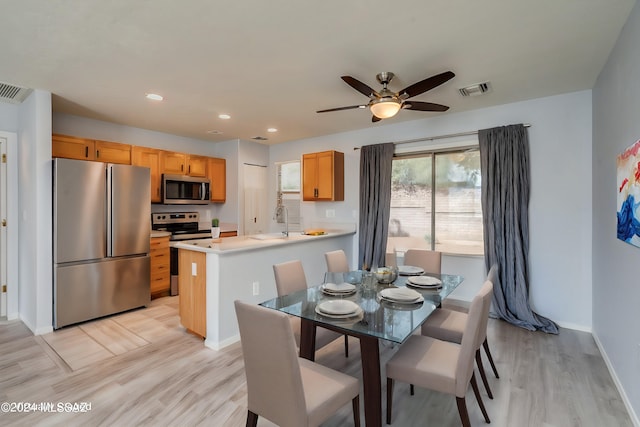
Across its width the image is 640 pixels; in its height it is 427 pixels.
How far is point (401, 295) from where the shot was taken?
2.10 m

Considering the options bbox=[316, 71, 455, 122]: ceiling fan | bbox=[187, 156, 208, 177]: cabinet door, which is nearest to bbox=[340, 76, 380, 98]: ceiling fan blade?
bbox=[316, 71, 455, 122]: ceiling fan

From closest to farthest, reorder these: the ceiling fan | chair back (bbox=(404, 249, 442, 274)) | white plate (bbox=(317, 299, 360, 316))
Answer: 1. white plate (bbox=(317, 299, 360, 316))
2. the ceiling fan
3. chair back (bbox=(404, 249, 442, 274))

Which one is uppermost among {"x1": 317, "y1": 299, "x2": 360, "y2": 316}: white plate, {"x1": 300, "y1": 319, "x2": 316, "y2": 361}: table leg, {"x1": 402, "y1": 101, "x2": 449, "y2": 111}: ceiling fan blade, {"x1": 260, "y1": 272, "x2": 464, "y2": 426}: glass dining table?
{"x1": 402, "y1": 101, "x2": 449, "y2": 111}: ceiling fan blade

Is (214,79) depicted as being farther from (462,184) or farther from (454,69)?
(462,184)

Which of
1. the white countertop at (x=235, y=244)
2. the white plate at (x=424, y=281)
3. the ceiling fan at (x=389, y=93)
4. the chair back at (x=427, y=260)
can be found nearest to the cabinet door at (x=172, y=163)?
the white countertop at (x=235, y=244)

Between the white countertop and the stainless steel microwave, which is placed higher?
the stainless steel microwave

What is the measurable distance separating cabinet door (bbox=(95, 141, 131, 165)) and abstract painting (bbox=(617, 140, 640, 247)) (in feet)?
17.3

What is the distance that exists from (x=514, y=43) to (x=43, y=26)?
10.8ft

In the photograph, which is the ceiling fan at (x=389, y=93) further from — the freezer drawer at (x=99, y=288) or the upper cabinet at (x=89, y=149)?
the upper cabinet at (x=89, y=149)

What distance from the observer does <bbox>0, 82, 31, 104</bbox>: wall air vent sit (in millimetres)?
3104

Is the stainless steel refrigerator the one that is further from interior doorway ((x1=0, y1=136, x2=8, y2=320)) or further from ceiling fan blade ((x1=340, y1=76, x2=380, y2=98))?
ceiling fan blade ((x1=340, y1=76, x2=380, y2=98))

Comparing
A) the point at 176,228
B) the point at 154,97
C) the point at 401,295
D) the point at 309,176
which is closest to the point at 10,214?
the point at 176,228

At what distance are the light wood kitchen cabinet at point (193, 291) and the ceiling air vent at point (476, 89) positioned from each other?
310cm

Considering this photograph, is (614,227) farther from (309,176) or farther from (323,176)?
(309,176)
